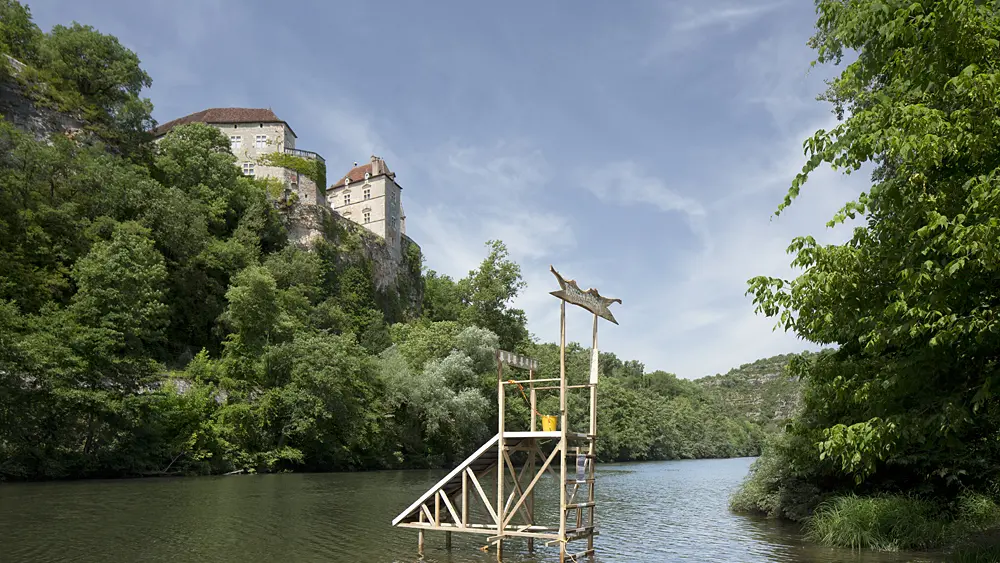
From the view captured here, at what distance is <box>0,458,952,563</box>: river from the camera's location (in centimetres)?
1697

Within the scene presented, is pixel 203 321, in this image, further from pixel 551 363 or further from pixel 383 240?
pixel 551 363

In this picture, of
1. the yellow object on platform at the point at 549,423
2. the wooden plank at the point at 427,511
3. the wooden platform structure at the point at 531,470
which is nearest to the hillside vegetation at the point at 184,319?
the wooden platform structure at the point at 531,470

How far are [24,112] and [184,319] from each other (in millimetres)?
21527

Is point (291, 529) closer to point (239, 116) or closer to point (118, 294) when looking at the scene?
point (118, 294)

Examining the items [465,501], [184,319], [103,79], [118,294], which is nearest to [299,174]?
[103,79]

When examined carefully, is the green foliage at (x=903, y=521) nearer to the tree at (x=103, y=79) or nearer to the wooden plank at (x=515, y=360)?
the wooden plank at (x=515, y=360)

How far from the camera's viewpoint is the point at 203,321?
62.8m

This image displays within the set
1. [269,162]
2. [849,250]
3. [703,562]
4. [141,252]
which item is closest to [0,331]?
[141,252]

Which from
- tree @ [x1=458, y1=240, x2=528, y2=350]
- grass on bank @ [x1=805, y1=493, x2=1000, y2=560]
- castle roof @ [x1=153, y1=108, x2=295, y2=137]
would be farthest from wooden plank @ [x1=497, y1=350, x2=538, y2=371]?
castle roof @ [x1=153, y1=108, x2=295, y2=137]

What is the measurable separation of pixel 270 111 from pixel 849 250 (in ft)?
317

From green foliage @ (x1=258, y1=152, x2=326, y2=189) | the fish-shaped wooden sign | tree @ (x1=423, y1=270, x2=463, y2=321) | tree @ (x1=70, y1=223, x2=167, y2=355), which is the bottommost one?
the fish-shaped wooden sign

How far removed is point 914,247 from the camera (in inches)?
352

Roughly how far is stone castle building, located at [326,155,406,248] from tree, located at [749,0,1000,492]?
86373 mm

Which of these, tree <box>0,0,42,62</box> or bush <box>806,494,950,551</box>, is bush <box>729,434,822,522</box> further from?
tree <box>0,0,42,62</box>
